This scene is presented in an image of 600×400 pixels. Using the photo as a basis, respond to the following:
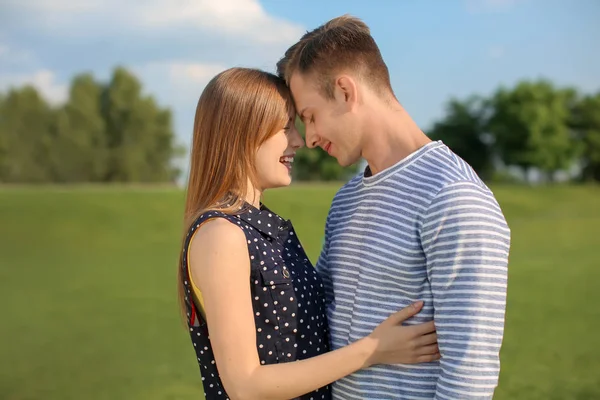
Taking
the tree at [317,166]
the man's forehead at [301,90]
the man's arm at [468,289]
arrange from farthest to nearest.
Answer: the tree at [317,166], the man's forehead at [301,90], the man's arm at [468,289]

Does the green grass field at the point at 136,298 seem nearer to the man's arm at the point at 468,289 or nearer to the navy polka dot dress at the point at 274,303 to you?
the navy polka dot dress at the point at 274,303

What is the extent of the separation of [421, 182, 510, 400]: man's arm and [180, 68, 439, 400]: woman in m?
0.16

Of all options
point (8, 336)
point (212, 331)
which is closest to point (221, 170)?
point (212, 331)

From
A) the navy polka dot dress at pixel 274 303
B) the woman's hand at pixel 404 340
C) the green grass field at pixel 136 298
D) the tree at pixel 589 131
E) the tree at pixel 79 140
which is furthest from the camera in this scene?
the tree at pixel 589 131

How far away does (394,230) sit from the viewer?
85.9 inches

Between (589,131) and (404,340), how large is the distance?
6628cm

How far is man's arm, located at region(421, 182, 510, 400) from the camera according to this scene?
1941 millimetres

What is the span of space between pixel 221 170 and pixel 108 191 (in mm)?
25399

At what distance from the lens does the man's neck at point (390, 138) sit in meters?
2.31

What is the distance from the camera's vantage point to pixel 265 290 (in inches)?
90.3

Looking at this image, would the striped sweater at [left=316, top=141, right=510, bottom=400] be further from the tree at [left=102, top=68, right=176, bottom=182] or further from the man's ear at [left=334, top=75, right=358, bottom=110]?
the tree at [left=102, top=68, right=176, bottom=182]

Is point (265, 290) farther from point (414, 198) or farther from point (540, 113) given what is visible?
point (540, 113)

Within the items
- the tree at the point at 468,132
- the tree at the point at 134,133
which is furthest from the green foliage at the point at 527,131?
the tree at the point at 134,133

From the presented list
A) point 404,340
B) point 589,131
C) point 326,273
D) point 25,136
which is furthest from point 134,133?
point 404,340
